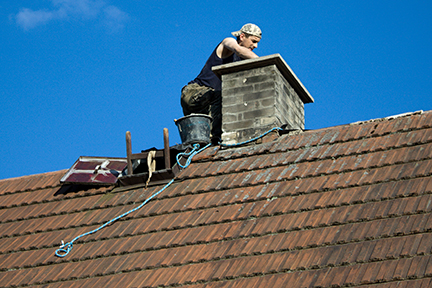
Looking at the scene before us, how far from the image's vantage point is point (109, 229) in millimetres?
8523

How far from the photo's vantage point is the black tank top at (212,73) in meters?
11.1

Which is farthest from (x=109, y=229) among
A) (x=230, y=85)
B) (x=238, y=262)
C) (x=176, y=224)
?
(x=230, y=85)

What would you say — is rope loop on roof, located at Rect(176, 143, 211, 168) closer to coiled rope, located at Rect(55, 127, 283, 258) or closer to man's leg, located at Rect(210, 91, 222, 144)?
coiled rope, located at Rect(55, 127, 283, 258)

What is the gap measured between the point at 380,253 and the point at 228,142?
12.8 feet

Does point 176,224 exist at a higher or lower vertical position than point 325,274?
higher

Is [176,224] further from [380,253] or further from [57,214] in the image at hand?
[380,253]

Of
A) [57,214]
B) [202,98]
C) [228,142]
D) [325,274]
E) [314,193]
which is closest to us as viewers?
[325,274]

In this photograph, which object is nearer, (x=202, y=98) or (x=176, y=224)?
(x=176, y=224)

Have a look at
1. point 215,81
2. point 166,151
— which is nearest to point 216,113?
point 215,81

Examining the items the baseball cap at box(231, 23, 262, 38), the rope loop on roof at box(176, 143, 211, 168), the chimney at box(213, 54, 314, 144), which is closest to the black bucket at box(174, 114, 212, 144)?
the rope loop on roof at box(176, 143, 211, 168)

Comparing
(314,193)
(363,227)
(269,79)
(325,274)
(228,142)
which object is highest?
(269,79)

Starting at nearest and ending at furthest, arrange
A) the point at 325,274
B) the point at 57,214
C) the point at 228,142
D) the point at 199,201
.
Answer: the point at 325,274
the point at 199,201
the point at 57,214
the point at 228,142

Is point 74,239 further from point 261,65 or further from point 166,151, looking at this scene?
point 261,65

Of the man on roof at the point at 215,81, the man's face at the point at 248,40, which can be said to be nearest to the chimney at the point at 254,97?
the man on roof at the point at 215,81
